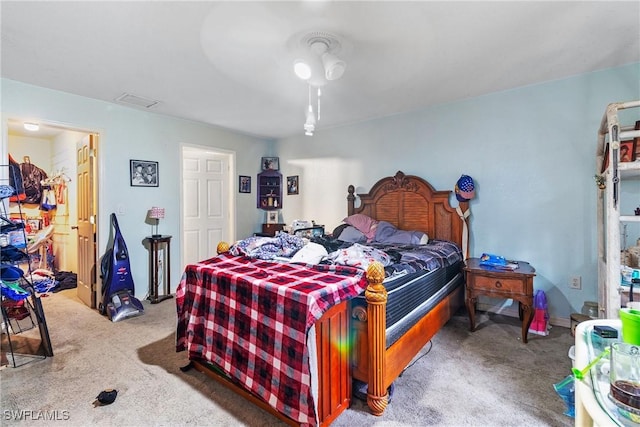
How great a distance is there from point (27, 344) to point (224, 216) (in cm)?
272

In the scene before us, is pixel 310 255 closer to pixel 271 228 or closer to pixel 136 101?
pixel 136 101

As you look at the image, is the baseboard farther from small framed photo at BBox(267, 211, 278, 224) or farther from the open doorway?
the open doorway

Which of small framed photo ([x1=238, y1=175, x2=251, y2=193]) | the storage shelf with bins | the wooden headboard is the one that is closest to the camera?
the wooden headboard

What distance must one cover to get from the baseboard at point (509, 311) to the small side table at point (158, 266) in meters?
3.81

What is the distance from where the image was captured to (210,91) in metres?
3.06

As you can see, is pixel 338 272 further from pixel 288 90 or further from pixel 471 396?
pixel 288 90

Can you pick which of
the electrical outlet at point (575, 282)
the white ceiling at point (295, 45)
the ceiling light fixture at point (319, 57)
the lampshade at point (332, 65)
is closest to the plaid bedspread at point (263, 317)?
the ceiling light fixture at point (319, 57)

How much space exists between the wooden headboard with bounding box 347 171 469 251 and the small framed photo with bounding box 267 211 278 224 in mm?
1735

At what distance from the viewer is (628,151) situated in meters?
2.14

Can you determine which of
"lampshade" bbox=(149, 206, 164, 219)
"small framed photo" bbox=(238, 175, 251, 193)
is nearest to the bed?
"lampshade" bbox=(149, 206, 164, 219)

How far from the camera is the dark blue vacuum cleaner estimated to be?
3.15 m

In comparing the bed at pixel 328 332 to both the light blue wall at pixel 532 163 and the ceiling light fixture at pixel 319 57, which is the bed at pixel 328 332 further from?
the light blue wall at pixel 532 163

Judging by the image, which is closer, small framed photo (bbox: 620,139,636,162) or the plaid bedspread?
the plaid bedspread

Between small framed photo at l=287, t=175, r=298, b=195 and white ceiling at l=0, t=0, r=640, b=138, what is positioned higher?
white ceiling at l=0, t=0, r=640, b=138
